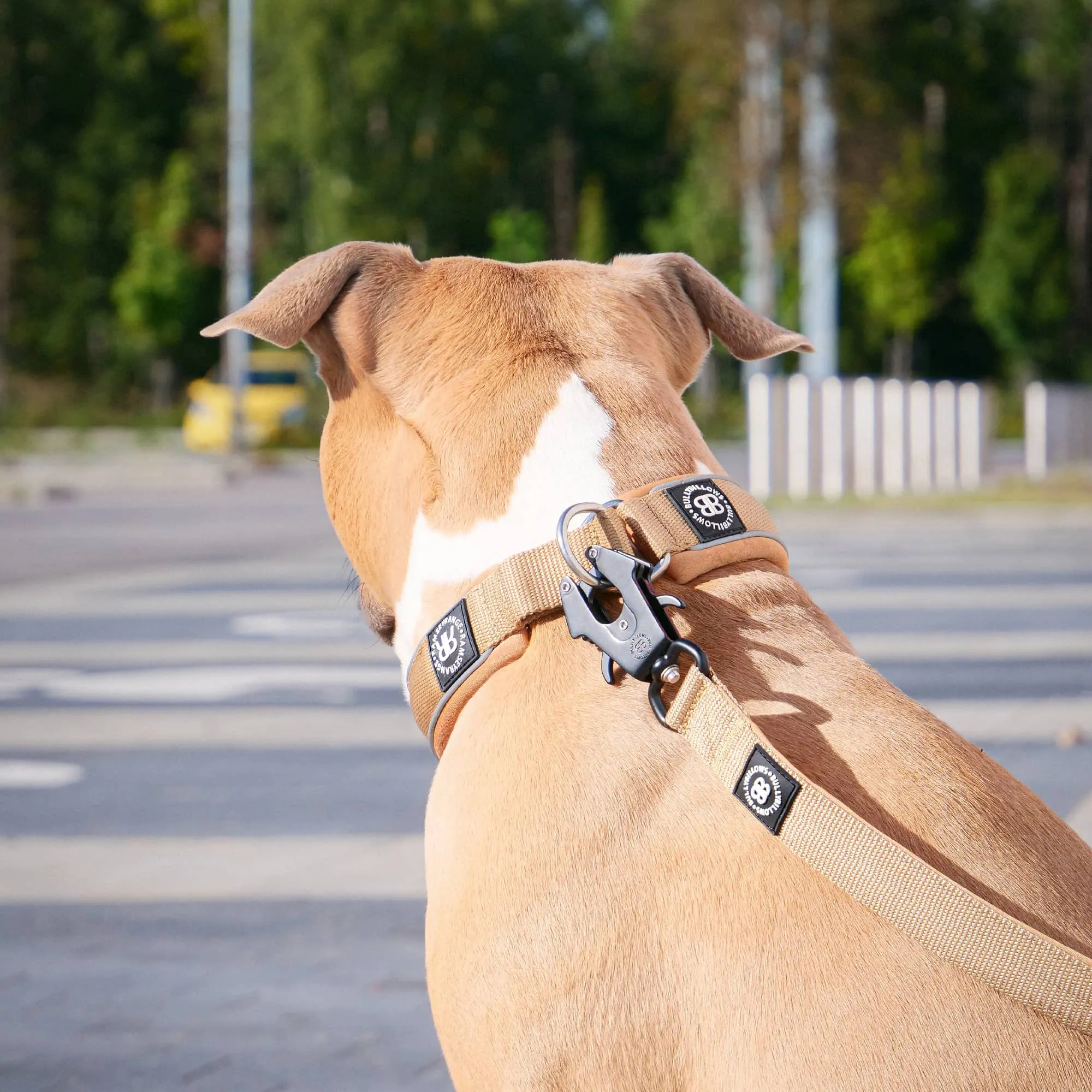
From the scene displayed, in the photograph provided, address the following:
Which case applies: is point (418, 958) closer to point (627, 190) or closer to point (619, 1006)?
point (619, 1006)

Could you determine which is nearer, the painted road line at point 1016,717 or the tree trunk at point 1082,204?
the painted road line at point 1016,717

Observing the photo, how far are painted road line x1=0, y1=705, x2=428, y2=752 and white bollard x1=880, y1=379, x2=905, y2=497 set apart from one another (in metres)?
14.9

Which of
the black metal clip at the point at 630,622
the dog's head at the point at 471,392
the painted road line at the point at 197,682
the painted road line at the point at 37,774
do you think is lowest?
the painted road line at the point at 197,682

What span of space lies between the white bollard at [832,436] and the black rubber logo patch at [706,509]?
1956 centimetres

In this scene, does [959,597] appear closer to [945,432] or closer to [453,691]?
[453,691]

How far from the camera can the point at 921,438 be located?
2259 cm

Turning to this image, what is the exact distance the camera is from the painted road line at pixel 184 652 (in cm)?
959

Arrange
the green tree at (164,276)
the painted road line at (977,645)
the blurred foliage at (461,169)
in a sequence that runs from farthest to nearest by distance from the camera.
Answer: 1. the blurred foliage at (461,169)
2. the green tree at (164,276)
3. the painted road line at (977,645)

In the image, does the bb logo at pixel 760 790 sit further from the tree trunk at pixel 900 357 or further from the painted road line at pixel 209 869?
the tree trunk at pixel 900 357

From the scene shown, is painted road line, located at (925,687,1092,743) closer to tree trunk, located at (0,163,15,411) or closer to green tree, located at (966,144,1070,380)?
green tree, located at (966,144,1070,380)

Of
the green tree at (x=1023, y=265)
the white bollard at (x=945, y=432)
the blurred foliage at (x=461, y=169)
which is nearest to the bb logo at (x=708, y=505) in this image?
the white bollard at (x=945, y=432)

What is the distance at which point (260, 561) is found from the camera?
49.1ft

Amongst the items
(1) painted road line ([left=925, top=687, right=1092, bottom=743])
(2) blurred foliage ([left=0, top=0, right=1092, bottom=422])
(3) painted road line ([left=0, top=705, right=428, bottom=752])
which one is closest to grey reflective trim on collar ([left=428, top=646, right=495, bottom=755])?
(3) painted road line ([left=0, top=705, right=428, bottom=752])

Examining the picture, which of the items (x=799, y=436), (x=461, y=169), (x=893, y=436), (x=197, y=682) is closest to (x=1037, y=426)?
(x=893, y=436)
